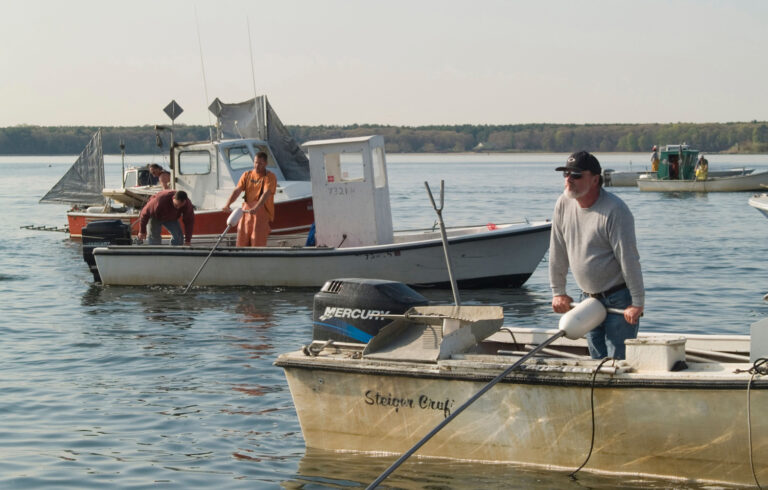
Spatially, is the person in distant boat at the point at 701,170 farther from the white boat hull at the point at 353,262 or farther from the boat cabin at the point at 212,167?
the white boat hull at the point at 353,262

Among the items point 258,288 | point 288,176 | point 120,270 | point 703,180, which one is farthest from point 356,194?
point 703,180

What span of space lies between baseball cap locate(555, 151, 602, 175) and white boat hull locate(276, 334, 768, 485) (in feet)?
3.85

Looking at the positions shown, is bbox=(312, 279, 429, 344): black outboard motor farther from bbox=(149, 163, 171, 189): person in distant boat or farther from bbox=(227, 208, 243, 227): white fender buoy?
bbox=(149, 163, 171, 189): person in distant boat

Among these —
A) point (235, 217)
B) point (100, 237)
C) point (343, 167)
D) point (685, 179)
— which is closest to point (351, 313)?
point (343, 167)

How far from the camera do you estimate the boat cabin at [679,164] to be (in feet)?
165

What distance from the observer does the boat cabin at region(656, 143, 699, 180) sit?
50.4m

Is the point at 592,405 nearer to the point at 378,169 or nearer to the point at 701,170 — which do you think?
the point at 378,169

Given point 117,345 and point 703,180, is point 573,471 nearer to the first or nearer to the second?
point 117,345

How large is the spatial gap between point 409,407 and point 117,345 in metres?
6.45

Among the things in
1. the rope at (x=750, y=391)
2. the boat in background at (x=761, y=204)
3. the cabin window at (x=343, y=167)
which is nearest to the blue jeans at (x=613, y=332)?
the rope at (x=750, y=391)

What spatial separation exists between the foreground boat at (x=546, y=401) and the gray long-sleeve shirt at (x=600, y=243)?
0.42 m

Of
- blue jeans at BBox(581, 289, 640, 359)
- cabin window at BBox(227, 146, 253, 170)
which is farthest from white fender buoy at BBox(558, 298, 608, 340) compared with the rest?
cabin window at BBox(227, 146, 253, 170)

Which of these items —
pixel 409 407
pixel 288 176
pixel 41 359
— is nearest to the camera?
pixel 409 407

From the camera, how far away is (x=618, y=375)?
6.37 m
